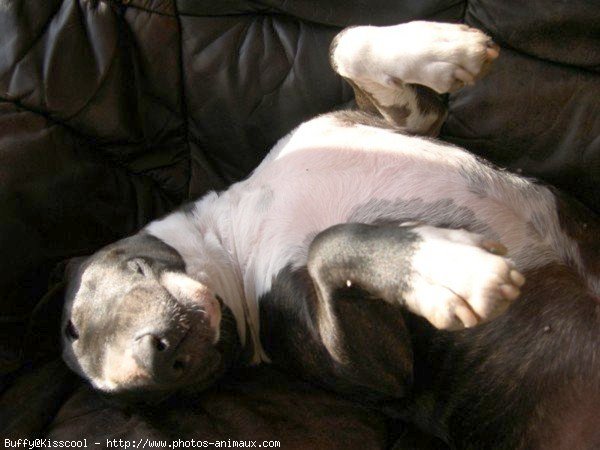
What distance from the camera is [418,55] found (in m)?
1.59

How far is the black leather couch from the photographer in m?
1.76

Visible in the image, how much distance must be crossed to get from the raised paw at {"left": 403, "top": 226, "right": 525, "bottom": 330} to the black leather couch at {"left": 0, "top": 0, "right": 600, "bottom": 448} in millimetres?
605

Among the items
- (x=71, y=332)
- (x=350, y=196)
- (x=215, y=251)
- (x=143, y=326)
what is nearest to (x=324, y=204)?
(x=350, y=196)

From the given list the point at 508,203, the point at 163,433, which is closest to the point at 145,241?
the point at 163,433

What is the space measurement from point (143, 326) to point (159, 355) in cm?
9

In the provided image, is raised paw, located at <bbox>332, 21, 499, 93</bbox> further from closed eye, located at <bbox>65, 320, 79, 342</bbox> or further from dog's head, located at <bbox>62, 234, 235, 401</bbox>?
closed eye, located at <bbox>65, 320, 79, 342</bbox>

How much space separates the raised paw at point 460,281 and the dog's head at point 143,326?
1.81 ft

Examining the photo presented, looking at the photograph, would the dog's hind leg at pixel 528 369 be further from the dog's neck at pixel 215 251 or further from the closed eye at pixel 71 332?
the closed eye at pixel 71 332

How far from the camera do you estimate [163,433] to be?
1.66 metres

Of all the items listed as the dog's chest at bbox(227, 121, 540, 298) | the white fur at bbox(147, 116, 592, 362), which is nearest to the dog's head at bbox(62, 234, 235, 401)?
the white fur at bbox(147, 116, 592, 362)

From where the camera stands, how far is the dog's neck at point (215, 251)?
1.79m

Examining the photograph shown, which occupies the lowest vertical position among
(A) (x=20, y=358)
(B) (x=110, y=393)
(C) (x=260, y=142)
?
(A) (x=20, y=358)

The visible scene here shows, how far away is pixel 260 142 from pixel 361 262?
3.05 ft

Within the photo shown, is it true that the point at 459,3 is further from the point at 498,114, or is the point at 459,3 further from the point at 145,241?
the point at 145,241
